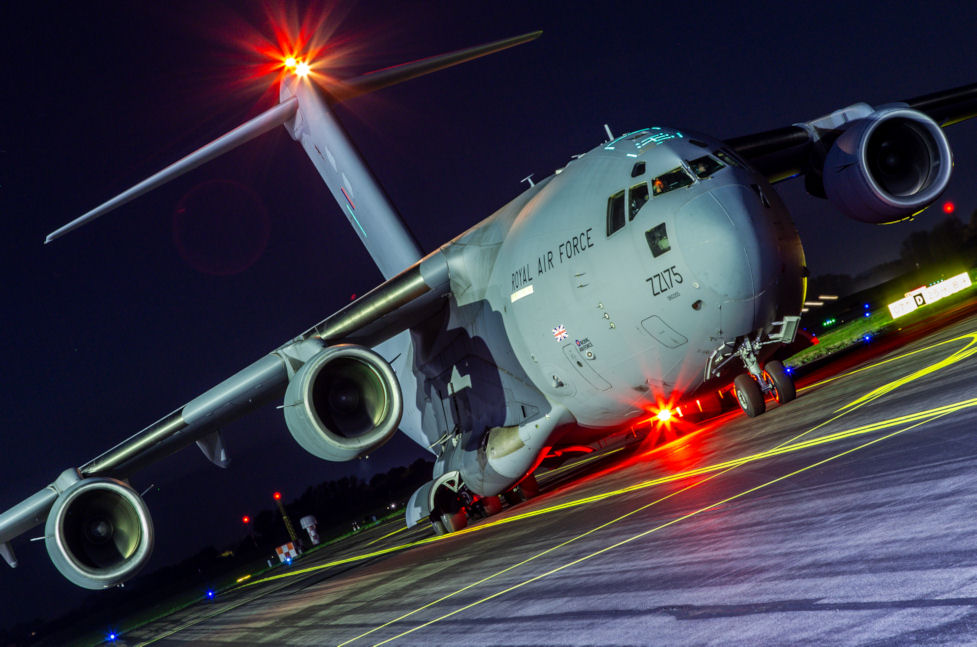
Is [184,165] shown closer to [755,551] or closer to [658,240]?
[658,240]

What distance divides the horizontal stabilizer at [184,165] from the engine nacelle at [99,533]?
5672 mm

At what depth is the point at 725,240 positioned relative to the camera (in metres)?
9.12

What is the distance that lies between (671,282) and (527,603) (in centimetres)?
488

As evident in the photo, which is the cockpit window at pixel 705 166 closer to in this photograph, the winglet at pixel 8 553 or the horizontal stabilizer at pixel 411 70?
the horizontal stabilizer at pixel 411 70

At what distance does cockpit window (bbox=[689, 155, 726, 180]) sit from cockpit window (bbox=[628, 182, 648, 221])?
661 mm

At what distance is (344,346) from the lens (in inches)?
475

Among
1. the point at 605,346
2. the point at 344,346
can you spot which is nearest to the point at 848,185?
the point at 605,346

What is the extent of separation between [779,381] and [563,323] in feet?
10.5

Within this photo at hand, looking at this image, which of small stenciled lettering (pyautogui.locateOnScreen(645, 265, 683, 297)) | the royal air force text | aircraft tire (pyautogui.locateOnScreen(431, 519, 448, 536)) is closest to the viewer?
small stenciled lettering (pyautogui.locateOnScreen(645, 265, 683, 297))

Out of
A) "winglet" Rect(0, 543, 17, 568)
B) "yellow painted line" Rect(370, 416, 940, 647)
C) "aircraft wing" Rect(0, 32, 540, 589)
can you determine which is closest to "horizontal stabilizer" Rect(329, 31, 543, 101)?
"aircraft wing" Rect(0, 32, 540, 589)

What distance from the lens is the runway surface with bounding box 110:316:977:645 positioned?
12.0 ft

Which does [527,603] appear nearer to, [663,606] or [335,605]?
[663,606]

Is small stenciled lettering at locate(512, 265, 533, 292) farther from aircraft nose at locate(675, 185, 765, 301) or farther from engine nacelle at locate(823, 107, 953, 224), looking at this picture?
engine nacelle at locate(823, 107, 953, 224)

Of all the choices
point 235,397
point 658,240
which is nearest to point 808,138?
point 658,240
